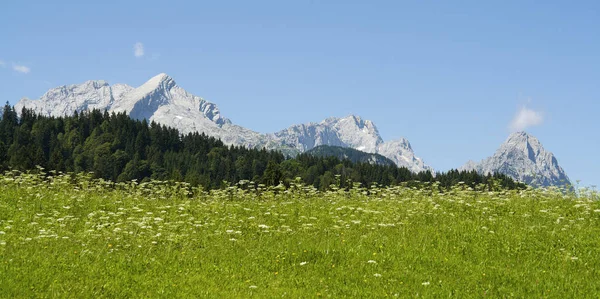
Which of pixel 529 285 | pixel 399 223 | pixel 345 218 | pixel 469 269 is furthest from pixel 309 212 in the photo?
pixel 529 285

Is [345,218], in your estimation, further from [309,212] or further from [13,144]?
[13,144]

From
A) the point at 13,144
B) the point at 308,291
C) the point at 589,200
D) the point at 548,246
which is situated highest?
the point at 13,144

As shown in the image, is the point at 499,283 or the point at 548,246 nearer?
the point at 499,283

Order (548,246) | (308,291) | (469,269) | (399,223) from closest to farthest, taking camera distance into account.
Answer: (308,291) < (469,269) < (548,246) < (399,223)

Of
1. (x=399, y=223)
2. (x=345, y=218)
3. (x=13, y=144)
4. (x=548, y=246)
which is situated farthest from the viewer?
(x=13, y=144)

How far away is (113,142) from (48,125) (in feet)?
80.2

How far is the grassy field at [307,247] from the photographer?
11.4m

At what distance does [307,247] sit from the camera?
1406 centimetres

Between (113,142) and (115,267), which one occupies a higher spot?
(113,142)

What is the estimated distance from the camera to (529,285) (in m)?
11.4

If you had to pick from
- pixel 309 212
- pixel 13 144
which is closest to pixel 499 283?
pixel 309 212

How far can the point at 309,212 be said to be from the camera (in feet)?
63.6

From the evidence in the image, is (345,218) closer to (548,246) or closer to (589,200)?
(548,246)

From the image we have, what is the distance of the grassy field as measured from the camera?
11.4 m
